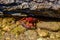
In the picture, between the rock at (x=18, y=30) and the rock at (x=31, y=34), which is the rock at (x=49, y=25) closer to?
the rock at (x=31, y=34)

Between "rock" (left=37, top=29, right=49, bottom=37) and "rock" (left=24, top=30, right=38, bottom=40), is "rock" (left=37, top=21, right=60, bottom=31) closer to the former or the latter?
"rock" (left=37, top=29, right=49, bottom=37)

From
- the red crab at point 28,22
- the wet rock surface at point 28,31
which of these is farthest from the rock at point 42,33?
the red crab at point 28,22

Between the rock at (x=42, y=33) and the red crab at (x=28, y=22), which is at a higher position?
the red crab at (x=28, y=22)

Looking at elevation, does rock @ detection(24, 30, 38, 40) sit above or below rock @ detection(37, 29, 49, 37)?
below

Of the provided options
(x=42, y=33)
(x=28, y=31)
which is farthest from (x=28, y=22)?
(x=42, y=33)

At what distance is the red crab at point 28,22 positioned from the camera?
2.73m

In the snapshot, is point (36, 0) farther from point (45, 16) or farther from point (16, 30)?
point (16, 30)

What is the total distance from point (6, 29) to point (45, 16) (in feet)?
2.46

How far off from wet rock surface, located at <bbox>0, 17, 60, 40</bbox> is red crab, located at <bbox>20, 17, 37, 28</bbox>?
0.07 m

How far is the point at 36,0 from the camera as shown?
2.39 meters

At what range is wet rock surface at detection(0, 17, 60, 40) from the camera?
2.54 m

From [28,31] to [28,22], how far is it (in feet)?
0.71

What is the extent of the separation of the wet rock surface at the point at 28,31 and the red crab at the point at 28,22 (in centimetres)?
7

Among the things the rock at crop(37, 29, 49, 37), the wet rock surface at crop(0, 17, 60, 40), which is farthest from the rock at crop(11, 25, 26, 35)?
the rock at crop(37, 29, 49, 37)
